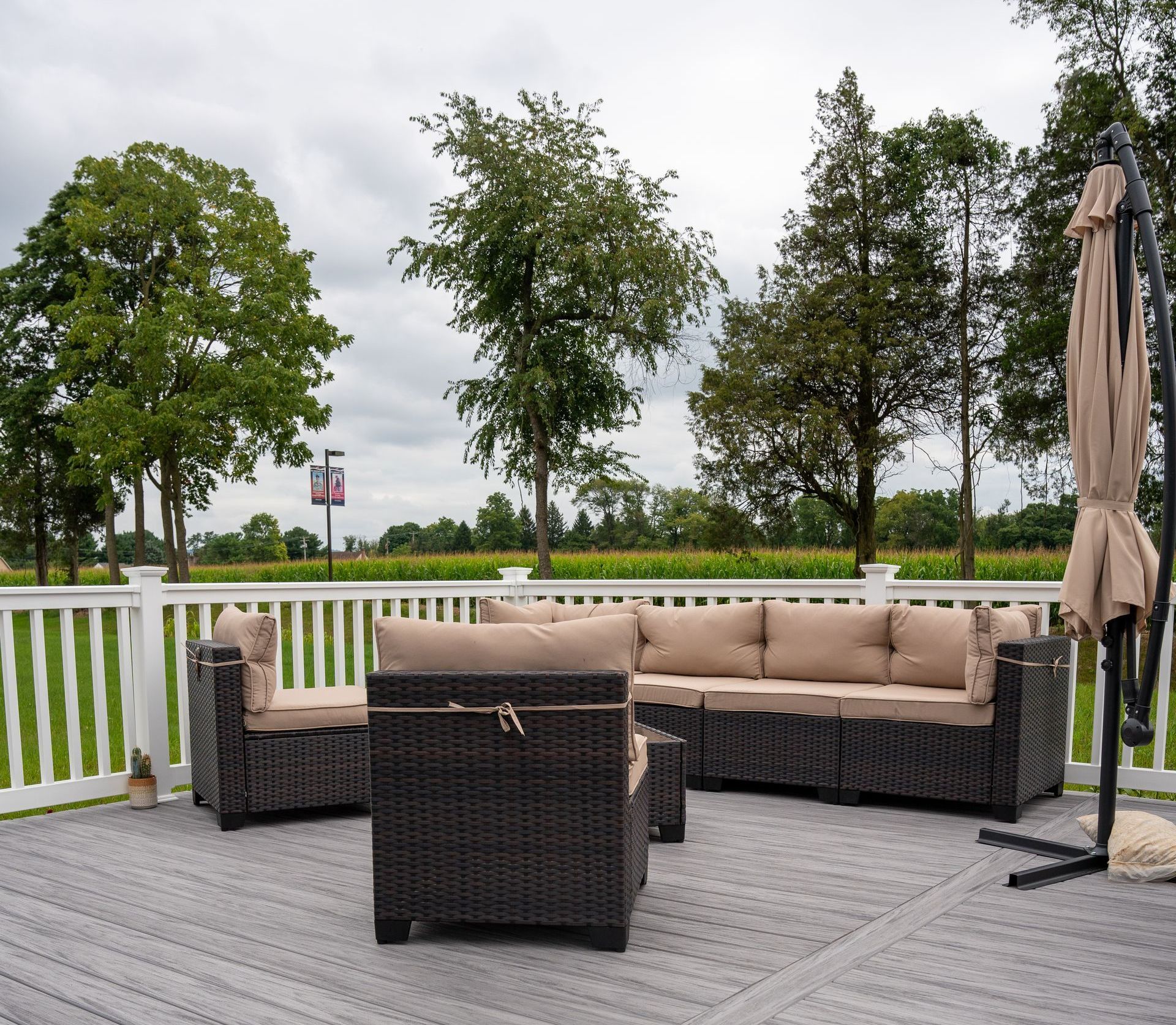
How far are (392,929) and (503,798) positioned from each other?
49cm

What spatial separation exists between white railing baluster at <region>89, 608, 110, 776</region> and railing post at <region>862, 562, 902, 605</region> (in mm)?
3615

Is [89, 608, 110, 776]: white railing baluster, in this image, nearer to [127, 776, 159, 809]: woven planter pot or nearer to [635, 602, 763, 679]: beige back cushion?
[127, 776, 159, 809]: woven planter pot

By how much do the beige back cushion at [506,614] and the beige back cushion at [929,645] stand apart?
5.32ft

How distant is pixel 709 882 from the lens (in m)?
3.10

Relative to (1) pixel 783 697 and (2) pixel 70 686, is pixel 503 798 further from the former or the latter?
(2) pixel 70 686

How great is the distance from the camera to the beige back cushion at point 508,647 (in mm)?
2607

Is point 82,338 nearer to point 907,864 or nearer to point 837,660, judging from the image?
point 837,660

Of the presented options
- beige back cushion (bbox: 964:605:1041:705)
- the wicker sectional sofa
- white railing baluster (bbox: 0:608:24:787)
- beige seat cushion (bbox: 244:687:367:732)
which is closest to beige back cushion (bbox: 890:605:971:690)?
the wicker sectional sofa

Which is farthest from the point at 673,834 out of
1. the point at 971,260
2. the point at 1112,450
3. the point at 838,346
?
the point at 971,260

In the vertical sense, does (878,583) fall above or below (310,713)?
above

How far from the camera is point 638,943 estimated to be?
2592 millimetres

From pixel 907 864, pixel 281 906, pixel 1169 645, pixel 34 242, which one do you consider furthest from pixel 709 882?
pixel 34 242

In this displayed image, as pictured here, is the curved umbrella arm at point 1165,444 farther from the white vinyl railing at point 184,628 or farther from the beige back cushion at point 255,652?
the beige back cushion at point 255,652

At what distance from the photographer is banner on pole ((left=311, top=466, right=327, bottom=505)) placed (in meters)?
15.1
